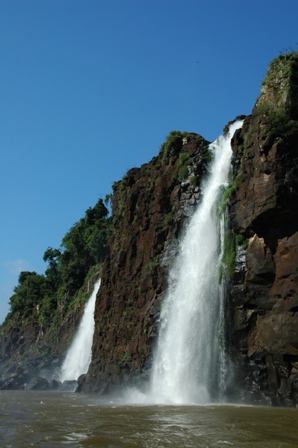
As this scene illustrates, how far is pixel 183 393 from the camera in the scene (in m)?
22.6

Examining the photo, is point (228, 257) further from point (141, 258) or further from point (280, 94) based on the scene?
point (141, 258)

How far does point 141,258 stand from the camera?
34.1 metres

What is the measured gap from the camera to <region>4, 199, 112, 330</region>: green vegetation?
56.5 meters

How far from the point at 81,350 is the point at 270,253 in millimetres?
26624

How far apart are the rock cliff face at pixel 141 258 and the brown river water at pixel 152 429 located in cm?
1304

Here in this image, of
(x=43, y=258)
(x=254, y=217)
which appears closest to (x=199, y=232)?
(x=254, y=217)

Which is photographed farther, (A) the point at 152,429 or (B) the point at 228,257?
(B) the point at 228,257

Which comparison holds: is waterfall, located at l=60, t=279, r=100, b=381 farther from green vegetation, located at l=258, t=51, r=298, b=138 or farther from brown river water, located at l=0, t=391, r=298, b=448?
brown river water, located at l=0, t=391, r=298, b=448

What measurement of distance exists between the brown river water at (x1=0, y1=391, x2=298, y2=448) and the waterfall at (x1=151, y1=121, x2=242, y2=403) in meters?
6.55

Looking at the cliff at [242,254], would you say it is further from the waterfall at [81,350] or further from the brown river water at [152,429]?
the waterfall at [81,350]

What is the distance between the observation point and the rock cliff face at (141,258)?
29.6m

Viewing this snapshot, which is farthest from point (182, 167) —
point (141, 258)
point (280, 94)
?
point (280, 94)

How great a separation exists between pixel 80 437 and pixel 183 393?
1277cm

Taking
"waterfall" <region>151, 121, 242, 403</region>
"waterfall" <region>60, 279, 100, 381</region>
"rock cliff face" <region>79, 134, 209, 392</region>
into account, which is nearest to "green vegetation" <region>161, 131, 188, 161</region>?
"rock cliff face" <region>79, 134, 209, 392</region>
